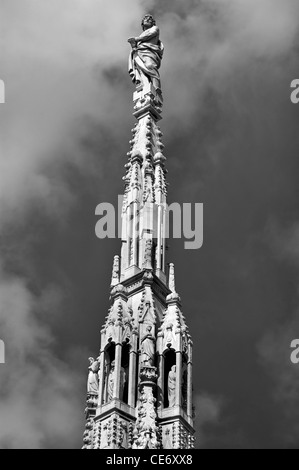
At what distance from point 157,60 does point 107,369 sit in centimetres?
1631

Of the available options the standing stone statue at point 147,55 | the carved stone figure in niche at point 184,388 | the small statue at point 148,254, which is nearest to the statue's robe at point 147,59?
the standing stone statue at point 147,55

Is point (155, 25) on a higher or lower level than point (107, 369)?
higher

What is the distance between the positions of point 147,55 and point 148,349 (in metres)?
15.7

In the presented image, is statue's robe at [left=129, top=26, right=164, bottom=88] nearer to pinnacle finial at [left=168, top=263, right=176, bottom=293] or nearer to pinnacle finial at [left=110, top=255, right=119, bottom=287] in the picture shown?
pinnacle finial at [left=110, top=255, right=119, bottom=287]

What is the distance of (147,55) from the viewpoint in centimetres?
4988

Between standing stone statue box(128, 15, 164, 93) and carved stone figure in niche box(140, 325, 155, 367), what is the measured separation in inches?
535

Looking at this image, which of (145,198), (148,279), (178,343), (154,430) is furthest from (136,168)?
(154,430)

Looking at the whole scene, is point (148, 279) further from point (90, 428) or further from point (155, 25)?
point (155, 25)

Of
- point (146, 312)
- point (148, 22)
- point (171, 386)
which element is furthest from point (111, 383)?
point (148, 22)

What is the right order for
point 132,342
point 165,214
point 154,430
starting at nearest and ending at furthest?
point 154,430 → point 132,342 → point 165,214

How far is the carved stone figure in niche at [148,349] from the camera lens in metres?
38.9

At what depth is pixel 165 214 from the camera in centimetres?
4425

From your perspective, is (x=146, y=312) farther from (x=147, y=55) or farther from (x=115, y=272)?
(x=147, y=55)

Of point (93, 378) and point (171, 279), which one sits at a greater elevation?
Answer: point (171, 279)
